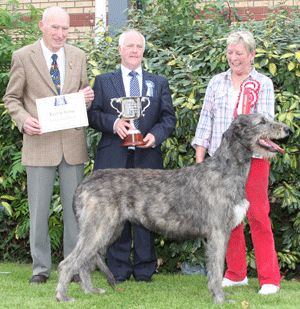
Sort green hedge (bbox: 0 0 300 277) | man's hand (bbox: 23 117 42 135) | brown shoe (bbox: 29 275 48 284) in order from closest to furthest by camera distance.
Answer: man's hand (bbox: 23 117 42 135)
brown shoe (bbox: 29 275 48 284)
green hedge (bbox: 0 0 300 277)

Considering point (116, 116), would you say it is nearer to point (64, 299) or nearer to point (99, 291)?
point (99, 291)

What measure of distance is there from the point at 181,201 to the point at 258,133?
100 centimetres

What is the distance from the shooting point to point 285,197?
549 cm

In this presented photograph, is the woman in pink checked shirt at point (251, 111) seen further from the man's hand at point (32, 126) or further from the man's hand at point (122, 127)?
the man's hand at point (32, 126)

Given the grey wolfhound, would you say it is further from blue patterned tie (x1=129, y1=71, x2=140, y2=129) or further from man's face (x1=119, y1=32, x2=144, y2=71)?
man's face (x1=119, y1=32, x2=144, y2=71)

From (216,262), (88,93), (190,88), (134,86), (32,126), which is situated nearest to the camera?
(216,262)

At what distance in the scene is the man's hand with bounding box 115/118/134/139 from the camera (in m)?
4.84

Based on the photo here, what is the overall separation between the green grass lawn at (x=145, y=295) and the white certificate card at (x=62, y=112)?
171 cm

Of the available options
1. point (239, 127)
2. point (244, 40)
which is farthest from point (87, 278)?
point (244, 40)

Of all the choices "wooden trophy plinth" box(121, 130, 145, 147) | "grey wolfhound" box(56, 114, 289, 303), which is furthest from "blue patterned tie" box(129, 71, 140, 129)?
"grey wolfhound" box(56, 114, 289, 303)

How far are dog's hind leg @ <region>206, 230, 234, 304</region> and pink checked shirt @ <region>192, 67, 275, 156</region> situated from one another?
1026 millimetres

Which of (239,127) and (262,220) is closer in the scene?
(239,127)

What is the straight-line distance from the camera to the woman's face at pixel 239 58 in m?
4.64

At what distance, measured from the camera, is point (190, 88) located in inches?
220
